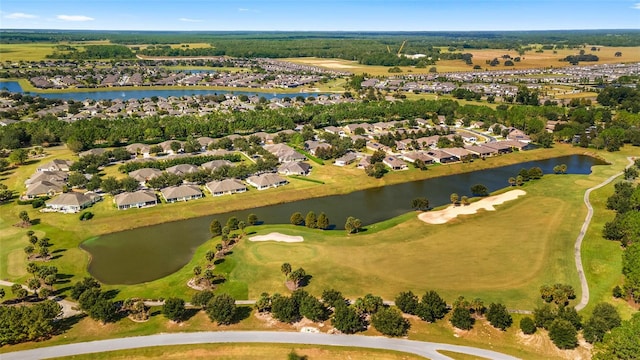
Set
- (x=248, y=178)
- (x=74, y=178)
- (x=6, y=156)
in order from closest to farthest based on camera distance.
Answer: (x=74, y=178)
(x=248, y=178)
(x=6, y=156)

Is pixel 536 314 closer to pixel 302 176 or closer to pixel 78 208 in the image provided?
pixel 302 176

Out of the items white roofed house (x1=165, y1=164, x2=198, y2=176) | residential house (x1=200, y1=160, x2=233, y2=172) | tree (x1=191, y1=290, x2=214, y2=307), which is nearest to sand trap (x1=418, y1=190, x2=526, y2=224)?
tree (x1=191, y1=290, x2=214, y2=307)

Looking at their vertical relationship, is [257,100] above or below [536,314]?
above

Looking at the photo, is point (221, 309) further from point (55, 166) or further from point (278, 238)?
point (55, 166)

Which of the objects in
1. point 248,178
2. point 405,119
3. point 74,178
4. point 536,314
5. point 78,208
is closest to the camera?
point 536,314

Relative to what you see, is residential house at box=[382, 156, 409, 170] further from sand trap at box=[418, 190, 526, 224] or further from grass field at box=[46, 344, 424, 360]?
grass field at box=[46, 344, 424, 360]

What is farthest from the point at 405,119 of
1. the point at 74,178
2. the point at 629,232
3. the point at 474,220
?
the point at 74,178
